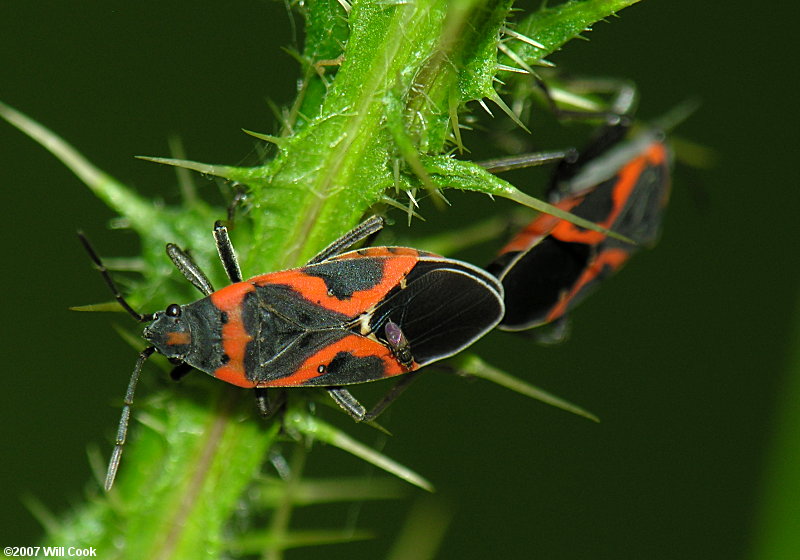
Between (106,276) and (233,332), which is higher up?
(106,276)

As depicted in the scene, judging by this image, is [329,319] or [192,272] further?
[329,319]

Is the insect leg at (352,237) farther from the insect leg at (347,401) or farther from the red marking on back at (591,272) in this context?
the red marking on back at (591,272)

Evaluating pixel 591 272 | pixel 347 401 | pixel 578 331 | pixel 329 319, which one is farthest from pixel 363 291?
pixel 578 331

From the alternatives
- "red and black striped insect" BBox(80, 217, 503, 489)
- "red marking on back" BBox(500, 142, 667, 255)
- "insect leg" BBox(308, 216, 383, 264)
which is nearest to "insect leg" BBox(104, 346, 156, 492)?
"red and black striped insect" BBox(80, 217, 503, 489)

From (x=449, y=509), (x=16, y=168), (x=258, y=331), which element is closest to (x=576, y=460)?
(x=449, y=509)

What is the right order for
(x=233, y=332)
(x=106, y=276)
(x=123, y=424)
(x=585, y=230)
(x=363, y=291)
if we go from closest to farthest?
(x=106, y=276), (x=123, y=424), (x=233, y=332), (x=363, y=291), (x=585, y=230)

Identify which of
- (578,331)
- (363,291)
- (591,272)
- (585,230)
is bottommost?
(578,331)

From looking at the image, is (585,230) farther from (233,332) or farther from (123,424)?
(123,424)
